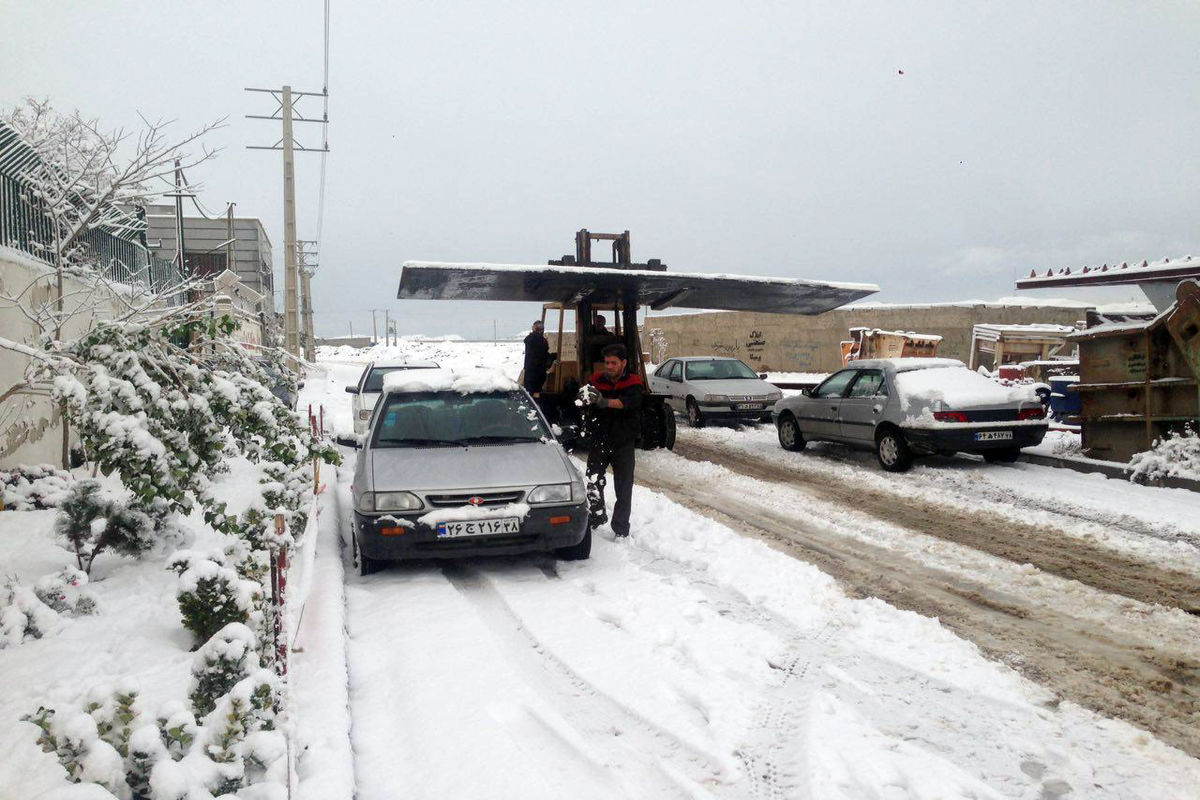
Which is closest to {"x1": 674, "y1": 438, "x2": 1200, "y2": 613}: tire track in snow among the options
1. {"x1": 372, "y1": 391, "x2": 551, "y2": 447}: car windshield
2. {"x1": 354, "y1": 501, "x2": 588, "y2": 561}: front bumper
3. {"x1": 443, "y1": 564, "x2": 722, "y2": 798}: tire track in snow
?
{"x1": 354, "y1": 501, "x2": 588, "y2": 561}: front bumper

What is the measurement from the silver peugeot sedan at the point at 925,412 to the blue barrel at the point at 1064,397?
1136 millimetres

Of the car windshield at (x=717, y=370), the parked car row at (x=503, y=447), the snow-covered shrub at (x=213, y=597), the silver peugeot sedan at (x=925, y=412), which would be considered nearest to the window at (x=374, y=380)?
the parked car row at (x=503, y=447)

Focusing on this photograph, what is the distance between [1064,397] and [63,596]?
1282 cm

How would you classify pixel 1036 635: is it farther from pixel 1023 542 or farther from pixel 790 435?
pixel 790 435

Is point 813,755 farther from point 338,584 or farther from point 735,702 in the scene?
point 338,584

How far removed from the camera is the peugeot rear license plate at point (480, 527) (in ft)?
17.5

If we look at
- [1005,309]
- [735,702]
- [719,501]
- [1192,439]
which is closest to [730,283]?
[719,501]

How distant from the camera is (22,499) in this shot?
6.77 metres

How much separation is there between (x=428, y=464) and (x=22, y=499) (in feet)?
12.6

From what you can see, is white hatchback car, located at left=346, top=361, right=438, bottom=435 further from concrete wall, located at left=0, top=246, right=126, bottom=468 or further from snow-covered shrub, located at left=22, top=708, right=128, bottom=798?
snow-covered shrub, located at left=22, top=708, right=128, bottom=798

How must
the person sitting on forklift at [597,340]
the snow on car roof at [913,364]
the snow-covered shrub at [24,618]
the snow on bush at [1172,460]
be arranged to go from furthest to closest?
the person sitting on forklift at [597,340], the snow on car roof at [913,364], the snow on bush at [1172,460], the snow-covered shrub at [24,618]

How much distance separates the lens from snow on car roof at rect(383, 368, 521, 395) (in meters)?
6.96

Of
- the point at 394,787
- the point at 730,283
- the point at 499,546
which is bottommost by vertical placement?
the point at 394,787

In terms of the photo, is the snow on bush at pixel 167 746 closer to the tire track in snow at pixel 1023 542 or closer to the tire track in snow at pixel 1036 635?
the tire track in snow at pixel 1036 635
